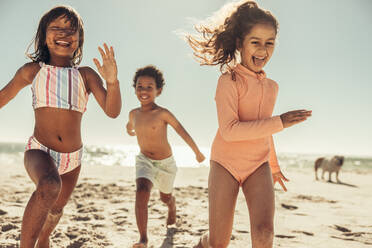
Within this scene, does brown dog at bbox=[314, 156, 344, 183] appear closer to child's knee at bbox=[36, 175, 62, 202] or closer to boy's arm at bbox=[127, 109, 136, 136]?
boy's arm at bbox=[127, 109, 136, 136]

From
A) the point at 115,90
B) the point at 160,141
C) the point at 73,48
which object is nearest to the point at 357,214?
the point at 160,141

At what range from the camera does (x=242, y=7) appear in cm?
279

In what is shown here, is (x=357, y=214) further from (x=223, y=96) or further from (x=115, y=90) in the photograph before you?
(x=115, y=90)

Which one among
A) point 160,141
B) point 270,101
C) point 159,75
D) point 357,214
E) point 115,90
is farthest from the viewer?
point 357,214

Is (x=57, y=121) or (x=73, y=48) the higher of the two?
(x=73, y=48)

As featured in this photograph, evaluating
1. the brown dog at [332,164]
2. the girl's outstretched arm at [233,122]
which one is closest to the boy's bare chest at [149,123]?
the girl's outstretched arm at [233,122]

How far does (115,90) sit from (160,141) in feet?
6.70

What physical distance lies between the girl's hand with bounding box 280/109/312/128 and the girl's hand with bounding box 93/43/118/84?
1.37 metres

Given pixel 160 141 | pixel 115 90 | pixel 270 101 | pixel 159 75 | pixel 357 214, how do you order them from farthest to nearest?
pixel 357 214, pixel 159 75, pixel 160 141, pixel 270 101, pixel 115 90

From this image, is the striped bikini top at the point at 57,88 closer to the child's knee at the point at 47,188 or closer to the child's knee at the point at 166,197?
the child's knee at the point at 47,188

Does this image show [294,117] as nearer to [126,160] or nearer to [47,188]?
[47,188]

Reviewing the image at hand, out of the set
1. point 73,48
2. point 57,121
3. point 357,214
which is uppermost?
point 73,48

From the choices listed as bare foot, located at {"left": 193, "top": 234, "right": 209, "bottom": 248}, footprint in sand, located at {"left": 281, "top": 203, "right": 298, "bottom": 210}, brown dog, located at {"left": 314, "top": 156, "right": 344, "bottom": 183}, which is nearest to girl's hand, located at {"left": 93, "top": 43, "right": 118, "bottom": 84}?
bare foot, located at {"left": 193, "top": 234, "right": 209, "bottom": 248}

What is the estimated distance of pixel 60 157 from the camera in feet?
8.59
